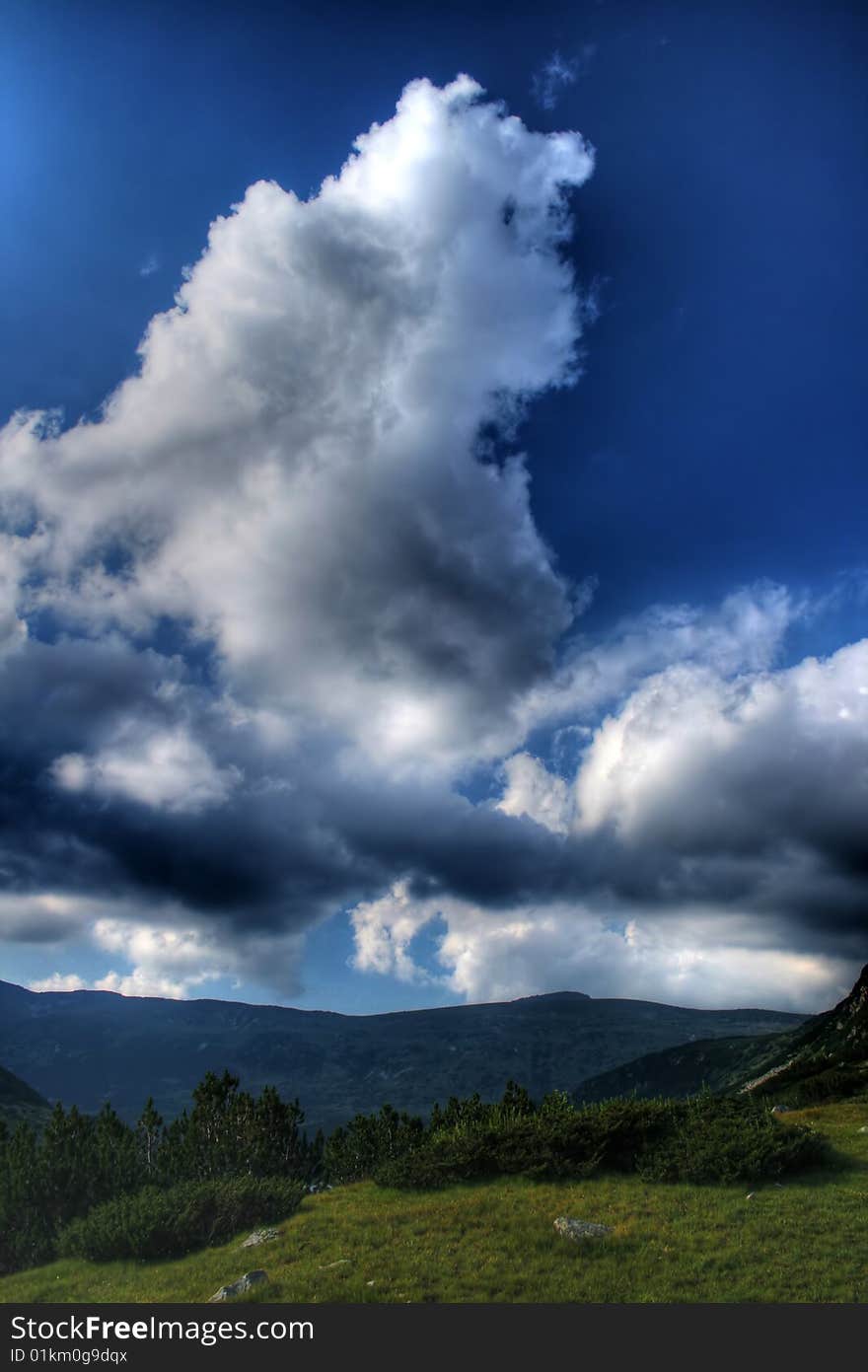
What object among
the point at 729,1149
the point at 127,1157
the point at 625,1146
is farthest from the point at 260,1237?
the point at 729,1149

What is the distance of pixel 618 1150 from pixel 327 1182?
1609 cm

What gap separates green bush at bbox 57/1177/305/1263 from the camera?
27.8 meters

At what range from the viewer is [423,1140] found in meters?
38.7

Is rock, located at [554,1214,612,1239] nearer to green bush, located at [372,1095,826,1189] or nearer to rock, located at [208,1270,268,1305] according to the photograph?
green bush, located at [372,1095,826,1189]

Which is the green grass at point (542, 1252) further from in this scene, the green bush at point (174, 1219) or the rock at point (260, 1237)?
the green bush at point (174, 1219)

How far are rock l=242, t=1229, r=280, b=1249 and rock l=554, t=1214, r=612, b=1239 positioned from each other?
10072 millimetres

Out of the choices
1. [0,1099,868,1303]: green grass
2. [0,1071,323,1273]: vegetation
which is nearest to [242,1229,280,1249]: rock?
[0,1099,868,1303]: green grass

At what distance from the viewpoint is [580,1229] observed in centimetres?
2398

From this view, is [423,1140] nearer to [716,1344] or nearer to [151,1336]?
[151,1336]

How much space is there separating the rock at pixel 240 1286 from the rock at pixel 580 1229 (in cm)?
912

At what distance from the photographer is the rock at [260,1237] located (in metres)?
26.5

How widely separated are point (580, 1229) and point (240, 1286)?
1029cm

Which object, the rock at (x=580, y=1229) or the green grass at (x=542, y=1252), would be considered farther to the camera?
the rock at (x=580, y=1229)

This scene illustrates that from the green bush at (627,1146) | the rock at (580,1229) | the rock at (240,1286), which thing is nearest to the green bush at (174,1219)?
the green bush at (627,1146)
